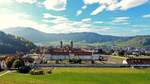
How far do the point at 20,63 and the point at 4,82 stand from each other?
3623cm

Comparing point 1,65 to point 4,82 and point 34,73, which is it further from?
point 4,82

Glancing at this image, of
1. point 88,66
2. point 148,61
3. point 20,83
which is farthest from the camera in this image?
point 148,61

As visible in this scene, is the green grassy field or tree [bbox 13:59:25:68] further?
tree [bbox 13:59:25:68]

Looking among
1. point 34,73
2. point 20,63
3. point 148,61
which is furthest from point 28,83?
point 148,61

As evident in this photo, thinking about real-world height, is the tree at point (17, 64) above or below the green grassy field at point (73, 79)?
above

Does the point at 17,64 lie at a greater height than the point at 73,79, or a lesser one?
greater

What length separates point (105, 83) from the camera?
2657 inches

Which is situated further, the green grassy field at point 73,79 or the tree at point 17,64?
the tree at point 17,64

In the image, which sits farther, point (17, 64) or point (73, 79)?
point (17, 64)

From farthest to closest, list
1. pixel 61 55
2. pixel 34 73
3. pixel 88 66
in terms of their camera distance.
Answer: pixel 61 55 → pixel 88 66 → pixel 34 73

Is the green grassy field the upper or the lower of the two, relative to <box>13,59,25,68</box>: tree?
lower

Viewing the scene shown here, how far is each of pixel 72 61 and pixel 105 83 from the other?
67.5 m

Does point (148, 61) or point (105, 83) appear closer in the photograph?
point (105, 83)

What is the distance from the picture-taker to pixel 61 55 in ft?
523
